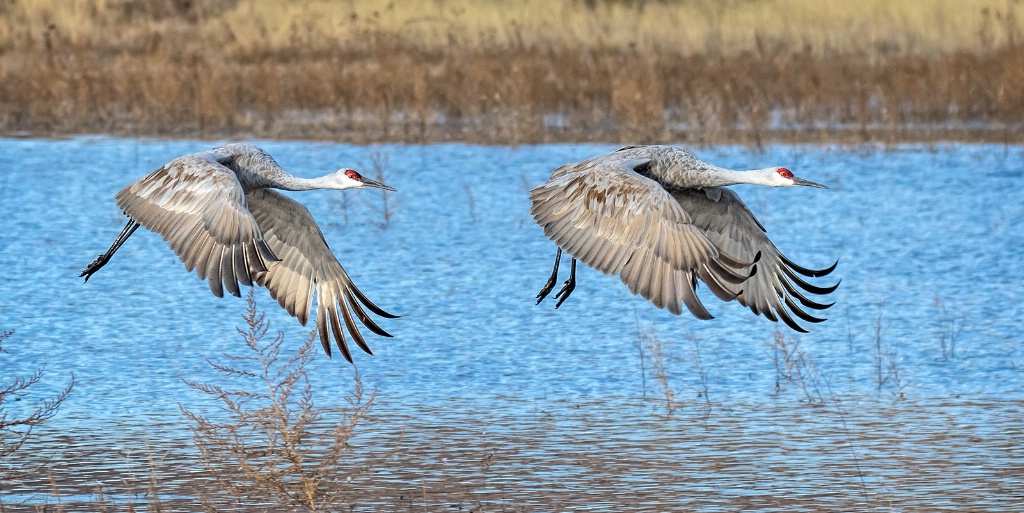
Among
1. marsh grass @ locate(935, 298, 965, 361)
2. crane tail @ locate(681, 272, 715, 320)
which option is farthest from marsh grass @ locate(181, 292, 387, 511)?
marsh grass @ locate(935, 298, 965, 361)

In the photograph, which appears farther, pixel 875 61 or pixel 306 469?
pixel 875 61

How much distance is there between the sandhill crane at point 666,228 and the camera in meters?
6.32

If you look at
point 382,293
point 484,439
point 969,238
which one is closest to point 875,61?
point 969,238

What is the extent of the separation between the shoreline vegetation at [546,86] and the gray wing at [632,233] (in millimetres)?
9695

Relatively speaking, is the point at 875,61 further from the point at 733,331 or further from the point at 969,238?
the point at 733,331

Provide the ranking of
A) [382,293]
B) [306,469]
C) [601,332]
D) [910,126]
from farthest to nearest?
[910,126] → [382,293] → [601,332] → [306,469]

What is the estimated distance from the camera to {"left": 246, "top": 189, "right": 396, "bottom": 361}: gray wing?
7.19 meters

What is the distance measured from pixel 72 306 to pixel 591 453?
4.59 metres

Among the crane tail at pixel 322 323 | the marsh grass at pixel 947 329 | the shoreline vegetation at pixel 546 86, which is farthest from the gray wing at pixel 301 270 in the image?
the shoreline vegetation at pixel 546 86

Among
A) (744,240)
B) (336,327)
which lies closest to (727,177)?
(744,240)

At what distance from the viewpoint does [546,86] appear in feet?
61.4

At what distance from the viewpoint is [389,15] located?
82.8 ft

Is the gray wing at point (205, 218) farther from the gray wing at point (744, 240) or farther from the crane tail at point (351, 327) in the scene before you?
the gray wing at point (744, 240)

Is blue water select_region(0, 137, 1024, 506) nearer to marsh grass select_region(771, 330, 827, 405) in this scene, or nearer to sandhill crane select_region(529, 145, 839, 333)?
marsh grass select_region(771, 330, 827, 405)
